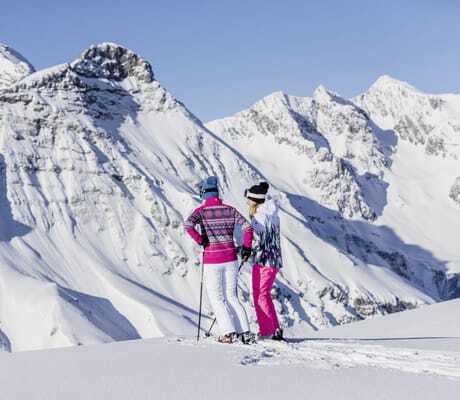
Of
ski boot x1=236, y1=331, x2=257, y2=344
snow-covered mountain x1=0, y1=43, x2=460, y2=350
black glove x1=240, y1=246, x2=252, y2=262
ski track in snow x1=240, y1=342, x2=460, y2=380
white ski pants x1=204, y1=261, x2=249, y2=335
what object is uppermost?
snow-covered mountain x1=0, y1=43, x2=460, y2=350

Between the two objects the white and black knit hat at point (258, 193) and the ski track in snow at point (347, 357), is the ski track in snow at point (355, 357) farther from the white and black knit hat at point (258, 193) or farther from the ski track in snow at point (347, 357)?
the white and black knit hat at point (258, 193)

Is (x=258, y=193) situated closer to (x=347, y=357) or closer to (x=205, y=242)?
(x=205, y=242)

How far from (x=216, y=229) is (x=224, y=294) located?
40.0 inches

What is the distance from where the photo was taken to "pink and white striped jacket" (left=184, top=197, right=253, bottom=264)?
34.8 feet

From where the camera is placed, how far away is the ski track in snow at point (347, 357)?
8.38 m

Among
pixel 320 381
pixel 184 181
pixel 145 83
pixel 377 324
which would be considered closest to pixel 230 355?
pixel 320 381

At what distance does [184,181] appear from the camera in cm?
17238

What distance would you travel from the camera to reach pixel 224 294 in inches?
423

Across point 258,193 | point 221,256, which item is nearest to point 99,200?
point 258,193

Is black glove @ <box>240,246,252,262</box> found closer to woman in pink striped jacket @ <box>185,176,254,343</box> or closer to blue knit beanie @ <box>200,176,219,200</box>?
woman in pink striped jacket @ <box>185,176,254,343</box>

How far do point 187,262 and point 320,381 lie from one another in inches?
5923

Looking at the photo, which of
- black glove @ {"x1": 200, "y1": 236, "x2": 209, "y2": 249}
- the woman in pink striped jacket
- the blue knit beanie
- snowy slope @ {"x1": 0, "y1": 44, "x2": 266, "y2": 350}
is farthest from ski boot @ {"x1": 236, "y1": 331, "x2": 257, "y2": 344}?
snowy slope @ {"x1": 0, "y1": 44, "x2": 266, "y2": 350}

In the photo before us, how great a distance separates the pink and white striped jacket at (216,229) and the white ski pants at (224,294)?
130 mm

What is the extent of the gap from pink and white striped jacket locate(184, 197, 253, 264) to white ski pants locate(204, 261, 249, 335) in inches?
5.1
